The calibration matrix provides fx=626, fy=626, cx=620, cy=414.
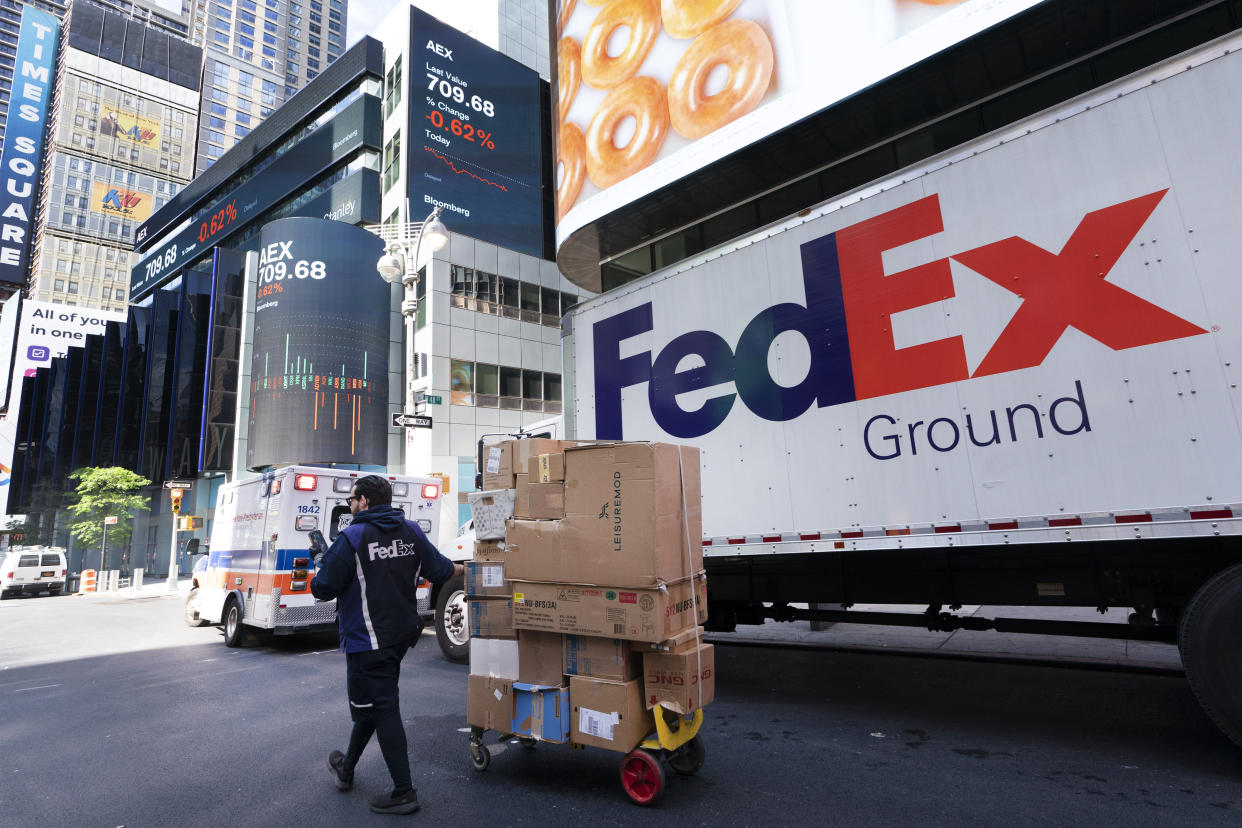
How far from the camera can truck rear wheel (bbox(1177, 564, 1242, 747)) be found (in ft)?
11.8

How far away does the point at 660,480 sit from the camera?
12.4ft

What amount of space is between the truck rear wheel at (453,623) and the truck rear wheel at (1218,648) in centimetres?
682

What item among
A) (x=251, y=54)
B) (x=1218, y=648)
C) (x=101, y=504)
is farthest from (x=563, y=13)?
(x=251, y=54)

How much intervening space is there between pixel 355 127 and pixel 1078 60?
34987mm

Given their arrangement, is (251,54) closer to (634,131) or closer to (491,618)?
(634,131)

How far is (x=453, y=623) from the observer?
26.1 ft

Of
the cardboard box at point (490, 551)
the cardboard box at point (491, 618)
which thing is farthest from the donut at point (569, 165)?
the cardboard box at point (491, 618)

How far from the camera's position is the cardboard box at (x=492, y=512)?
430 centimetres

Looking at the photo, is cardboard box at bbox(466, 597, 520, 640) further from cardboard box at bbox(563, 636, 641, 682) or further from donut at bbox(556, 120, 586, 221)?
donut at bbox(556, 120, 586, 221)

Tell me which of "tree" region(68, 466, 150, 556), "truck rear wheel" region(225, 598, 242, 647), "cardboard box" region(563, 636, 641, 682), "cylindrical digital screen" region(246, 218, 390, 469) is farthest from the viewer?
"tree" region(68, 466, 150, 556)

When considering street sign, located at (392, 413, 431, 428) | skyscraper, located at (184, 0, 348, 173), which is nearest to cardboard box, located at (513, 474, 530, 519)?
street sign, located at (392, 413, 431, 428)

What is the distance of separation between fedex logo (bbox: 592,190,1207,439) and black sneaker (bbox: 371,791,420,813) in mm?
3632

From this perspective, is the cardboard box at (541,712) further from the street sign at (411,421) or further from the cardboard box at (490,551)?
the street sign at (411,421)

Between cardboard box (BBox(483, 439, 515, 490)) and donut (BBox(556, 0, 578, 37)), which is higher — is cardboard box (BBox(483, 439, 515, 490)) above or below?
below
